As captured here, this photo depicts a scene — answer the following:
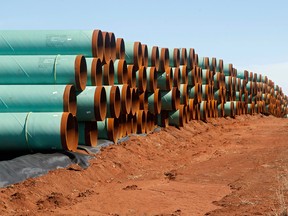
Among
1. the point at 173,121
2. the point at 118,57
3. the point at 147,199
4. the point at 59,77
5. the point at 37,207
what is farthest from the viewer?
the point at 173,121

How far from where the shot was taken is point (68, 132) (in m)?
10.3

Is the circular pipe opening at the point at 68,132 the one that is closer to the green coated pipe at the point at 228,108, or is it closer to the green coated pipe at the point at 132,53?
the green coated pipe at the point at 132,53

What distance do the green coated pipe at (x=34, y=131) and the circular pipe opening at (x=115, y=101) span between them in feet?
11.1

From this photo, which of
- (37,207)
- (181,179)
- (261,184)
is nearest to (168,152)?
(181,179)

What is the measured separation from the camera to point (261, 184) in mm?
8602

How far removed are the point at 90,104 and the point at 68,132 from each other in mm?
1322

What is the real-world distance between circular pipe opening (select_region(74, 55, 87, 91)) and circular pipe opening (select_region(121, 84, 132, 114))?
9.18 feet

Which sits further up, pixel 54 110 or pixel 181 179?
pixel 54 110

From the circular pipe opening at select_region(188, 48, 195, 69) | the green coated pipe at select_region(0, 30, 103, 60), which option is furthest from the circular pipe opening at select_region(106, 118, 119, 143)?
the circular pipe opening at select_region(188, 48, 195, 69)

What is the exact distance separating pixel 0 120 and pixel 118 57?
6.46 metres

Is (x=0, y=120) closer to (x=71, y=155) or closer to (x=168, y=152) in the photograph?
(x=71, y=155)

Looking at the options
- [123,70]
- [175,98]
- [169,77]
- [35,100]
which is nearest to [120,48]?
[123,70]

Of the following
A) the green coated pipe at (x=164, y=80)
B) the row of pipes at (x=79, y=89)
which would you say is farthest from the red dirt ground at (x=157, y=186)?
the green coated pipe at (x=164, y=80)

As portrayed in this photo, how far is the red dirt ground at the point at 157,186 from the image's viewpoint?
7.01 metres
